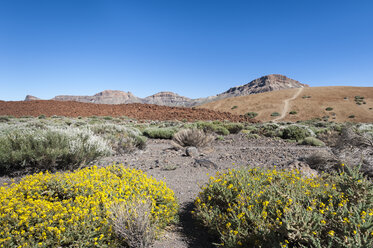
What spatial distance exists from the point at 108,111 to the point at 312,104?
136 feet

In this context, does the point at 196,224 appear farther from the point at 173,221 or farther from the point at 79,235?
the point at 79,235

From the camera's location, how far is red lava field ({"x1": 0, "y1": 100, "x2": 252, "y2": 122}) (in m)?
24.9

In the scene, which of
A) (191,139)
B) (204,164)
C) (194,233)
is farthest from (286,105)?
(194,233)

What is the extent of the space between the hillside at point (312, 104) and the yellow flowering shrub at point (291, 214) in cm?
4038

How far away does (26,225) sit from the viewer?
8.29 ft

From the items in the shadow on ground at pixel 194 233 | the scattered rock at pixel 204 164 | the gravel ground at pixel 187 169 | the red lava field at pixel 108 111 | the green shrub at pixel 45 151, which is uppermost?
the red lava field at pixel 108 111

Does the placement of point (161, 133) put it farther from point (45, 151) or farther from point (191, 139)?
point (45, 151)

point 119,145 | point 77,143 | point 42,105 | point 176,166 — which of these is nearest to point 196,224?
point 176,166

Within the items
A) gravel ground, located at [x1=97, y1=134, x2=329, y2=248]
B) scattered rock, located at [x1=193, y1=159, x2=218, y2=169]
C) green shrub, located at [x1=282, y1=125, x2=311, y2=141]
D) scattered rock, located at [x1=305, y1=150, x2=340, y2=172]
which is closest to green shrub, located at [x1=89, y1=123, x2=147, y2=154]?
gravel ground, located at [x1=97, y1=134, x2=329, y2=248]

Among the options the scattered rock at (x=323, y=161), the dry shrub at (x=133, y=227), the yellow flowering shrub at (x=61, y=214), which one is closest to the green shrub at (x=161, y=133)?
the scattered rock at (x=323, y=161)

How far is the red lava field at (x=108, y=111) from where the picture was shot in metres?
24.9

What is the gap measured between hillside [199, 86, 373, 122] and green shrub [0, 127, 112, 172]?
39.8 metres

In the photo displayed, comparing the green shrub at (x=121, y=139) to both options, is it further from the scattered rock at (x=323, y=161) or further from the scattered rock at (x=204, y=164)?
the scattered rock at (x=323, y=161)

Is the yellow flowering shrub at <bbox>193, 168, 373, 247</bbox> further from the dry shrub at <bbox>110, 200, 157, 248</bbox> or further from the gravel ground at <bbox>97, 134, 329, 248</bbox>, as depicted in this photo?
the dry shrub at <bbox>110, 200, 157, 248</bbox>
